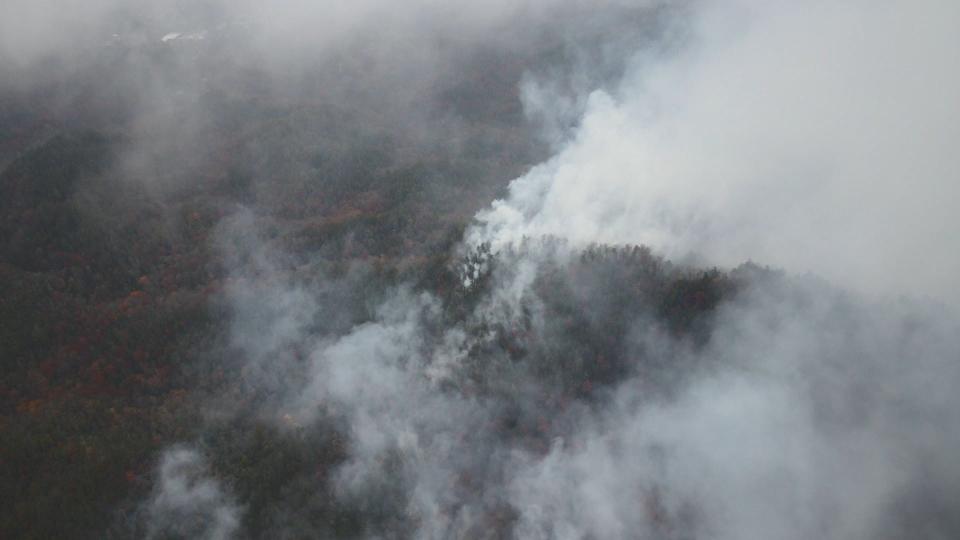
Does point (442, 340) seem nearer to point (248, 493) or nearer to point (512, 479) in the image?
point (512, 479)

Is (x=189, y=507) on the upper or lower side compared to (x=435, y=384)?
lower

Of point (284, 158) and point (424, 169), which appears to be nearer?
point (424, 169)

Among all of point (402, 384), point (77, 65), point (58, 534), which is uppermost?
point (77, 65)

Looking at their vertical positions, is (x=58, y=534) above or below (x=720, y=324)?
below

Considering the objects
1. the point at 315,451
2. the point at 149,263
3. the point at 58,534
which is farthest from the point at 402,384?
the point at 149,263

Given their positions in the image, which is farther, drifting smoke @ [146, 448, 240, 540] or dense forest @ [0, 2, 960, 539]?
dense forest @ [0, 2, 960, 539]

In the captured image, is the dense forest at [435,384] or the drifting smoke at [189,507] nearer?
the drifting smoke at [189,507]

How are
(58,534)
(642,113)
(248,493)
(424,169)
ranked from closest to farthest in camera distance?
(58,534) < (248,493) < (642,113) < (424,169)

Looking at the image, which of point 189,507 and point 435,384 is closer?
point 189,507
